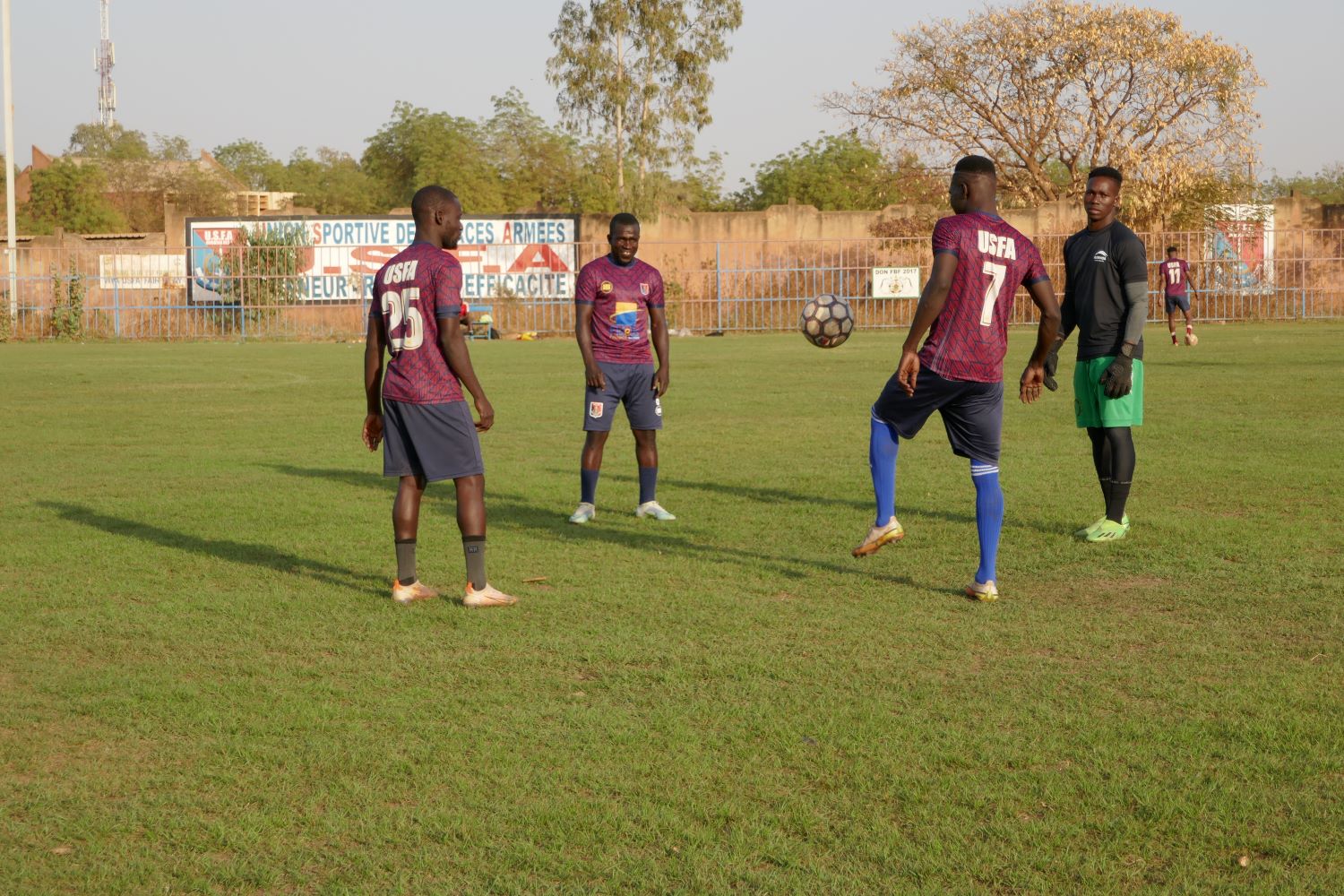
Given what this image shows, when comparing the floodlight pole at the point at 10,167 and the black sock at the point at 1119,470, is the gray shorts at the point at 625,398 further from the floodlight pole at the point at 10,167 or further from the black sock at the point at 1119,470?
the floodlight pole at the point at 10,167

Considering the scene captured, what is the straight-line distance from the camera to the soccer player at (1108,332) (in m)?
8.31

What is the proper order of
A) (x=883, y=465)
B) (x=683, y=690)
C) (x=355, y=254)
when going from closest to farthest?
(x=683, y=690) → (x=883, y=465) → (x=355, y=254)

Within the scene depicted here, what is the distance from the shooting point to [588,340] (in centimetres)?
931

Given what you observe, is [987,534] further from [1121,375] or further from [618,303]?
[618,303]

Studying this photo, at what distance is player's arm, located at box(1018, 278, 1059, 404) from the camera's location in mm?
6719

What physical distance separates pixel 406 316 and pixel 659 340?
10.0 feet

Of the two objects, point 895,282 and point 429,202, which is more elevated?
point 895,282

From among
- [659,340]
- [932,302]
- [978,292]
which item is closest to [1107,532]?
[978,292]

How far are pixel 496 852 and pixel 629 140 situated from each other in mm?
44425

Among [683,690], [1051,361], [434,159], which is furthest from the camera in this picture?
[434,159]

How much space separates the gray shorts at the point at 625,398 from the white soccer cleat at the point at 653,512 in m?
0.55

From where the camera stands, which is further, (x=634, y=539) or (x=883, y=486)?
(x=634, y=539)

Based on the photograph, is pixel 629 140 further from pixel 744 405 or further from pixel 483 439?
pixel 483 439

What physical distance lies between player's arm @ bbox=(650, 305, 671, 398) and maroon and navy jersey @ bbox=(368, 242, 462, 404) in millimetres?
2836
